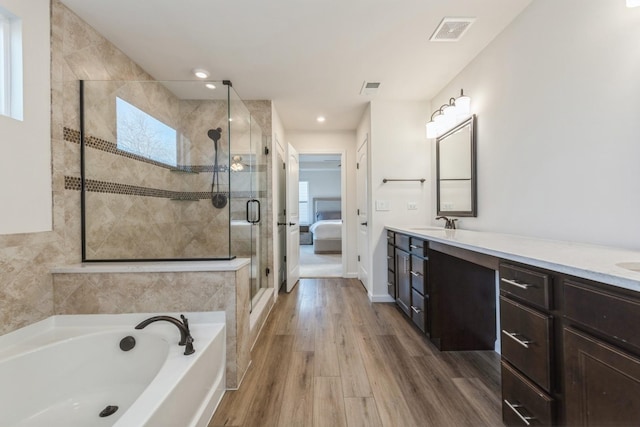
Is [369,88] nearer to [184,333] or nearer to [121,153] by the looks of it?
[121,153]

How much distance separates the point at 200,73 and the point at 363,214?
2.43 meters

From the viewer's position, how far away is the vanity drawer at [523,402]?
959 mm

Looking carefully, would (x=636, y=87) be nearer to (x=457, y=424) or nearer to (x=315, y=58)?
(x=457, y=424)

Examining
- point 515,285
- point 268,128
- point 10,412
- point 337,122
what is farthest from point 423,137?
point 10,412

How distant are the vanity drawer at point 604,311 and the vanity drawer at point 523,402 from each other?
1.22ft

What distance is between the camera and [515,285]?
3.62ft

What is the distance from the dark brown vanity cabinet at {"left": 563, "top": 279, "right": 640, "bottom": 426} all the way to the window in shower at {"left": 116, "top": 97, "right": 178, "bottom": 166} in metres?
2.90

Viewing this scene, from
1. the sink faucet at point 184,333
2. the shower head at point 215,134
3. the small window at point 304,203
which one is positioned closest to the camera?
the sink faucet at point 184,333

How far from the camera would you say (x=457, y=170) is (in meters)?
2.51

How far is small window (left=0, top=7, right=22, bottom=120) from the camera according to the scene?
134 centimetres

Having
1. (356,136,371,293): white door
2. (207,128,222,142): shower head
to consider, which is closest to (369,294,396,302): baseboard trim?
(356,136,371,293): white door

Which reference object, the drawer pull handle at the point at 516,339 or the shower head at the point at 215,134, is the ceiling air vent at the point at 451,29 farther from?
the shower head at the point at 215,134

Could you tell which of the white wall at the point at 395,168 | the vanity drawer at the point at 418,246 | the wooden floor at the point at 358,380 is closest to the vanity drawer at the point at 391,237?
the white wall at the point at 395,168

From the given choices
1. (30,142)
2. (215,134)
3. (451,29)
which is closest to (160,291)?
(30,142)
